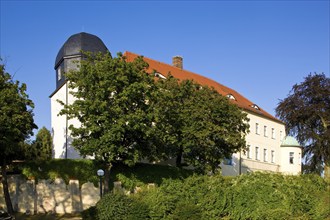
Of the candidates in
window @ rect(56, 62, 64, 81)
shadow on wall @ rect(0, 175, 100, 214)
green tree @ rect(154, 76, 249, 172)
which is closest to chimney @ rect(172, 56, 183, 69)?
window @ rect(56, 62, 64, 81)

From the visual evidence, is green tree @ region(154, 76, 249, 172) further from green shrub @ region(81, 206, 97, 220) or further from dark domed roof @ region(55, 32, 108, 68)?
green shrub @ region(81, 206, 97, 220)

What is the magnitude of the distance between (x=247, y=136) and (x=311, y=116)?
8166mm

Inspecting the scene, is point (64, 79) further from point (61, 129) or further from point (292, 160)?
point (292, 160)

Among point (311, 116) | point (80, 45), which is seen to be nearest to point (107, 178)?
point (80, 45)

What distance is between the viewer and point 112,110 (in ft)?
95.7

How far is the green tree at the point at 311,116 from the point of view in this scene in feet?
168

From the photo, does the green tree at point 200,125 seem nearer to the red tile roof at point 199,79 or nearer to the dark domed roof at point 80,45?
the dark domed roof at point 80,45

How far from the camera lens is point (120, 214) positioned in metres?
19.0

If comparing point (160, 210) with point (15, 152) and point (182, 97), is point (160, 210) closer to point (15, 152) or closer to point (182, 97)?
point (15, 152)

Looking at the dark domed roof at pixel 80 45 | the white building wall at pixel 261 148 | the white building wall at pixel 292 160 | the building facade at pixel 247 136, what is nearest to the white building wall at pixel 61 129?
the building facade at pixel 247 136

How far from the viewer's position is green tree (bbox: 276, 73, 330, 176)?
5106cm

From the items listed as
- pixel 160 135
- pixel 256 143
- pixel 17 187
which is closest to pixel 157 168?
pixel 160 135

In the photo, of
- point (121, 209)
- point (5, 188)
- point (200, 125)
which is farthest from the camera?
point (200, 125)

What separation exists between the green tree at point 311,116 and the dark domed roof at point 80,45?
2178 cm
